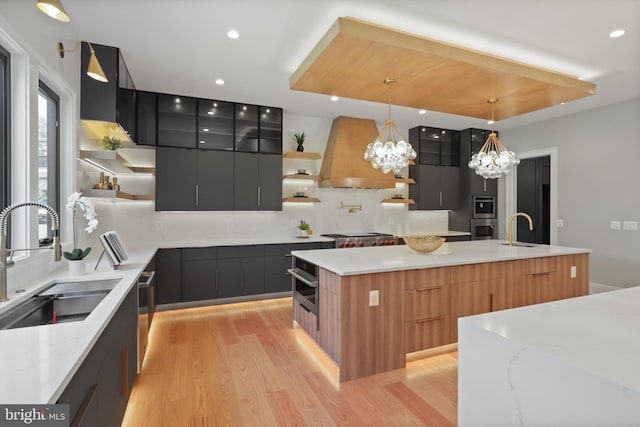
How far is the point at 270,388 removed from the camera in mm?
2350

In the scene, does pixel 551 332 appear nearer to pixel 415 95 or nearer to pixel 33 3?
pixel 415 95

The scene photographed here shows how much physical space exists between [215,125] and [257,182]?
98 cm

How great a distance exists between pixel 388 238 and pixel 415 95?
2.38 meters

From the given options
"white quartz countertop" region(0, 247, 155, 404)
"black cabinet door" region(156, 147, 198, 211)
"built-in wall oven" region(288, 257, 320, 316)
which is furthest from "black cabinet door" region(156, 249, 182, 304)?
"white quartz countertop" region(0, 247, 155, 404)

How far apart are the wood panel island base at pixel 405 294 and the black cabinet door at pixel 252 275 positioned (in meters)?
1.32

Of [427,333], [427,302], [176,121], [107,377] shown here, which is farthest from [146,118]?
[427,333]

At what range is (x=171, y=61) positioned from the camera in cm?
333

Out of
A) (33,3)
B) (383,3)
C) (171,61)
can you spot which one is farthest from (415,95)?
(33,3)

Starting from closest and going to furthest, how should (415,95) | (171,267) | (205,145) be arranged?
(415,95) < (171,267) < (205,145)

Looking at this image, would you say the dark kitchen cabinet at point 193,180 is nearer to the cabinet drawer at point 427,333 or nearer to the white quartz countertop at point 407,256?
the white quartz countertop at point 407,256

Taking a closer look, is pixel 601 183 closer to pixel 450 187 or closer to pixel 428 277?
pixel 450 187

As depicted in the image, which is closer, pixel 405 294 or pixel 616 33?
pixel 405 294

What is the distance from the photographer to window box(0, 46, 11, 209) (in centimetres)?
196

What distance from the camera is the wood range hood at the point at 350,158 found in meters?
5.03
